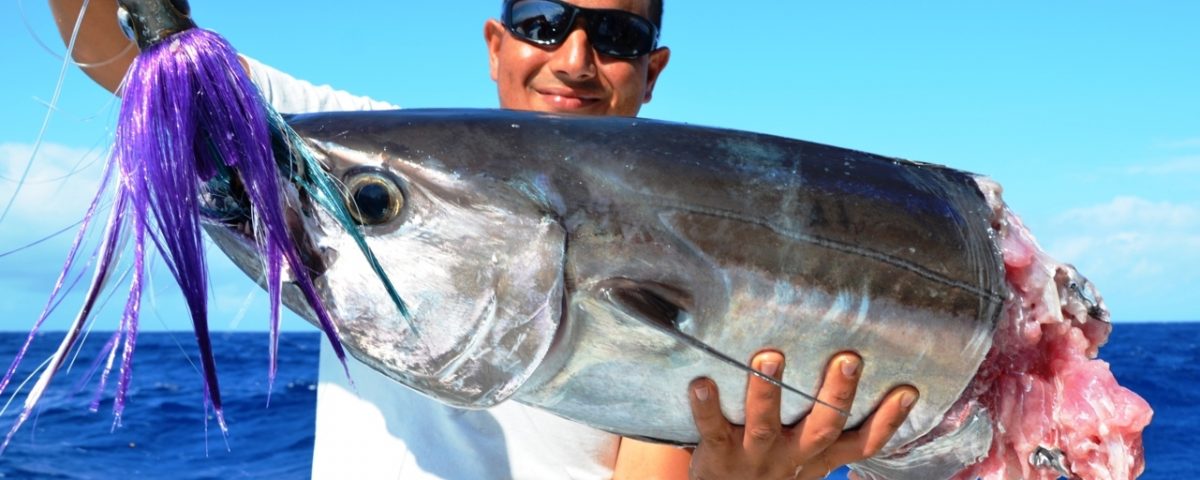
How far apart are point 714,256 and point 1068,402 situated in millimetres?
1025

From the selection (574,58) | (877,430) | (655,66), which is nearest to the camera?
(877,430)

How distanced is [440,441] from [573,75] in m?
1.25

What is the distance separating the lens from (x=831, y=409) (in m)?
2.10

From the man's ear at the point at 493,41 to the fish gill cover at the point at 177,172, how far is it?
1936 mm

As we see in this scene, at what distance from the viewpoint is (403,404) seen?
2.90 metres

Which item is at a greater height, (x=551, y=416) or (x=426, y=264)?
(x=426, y=264)

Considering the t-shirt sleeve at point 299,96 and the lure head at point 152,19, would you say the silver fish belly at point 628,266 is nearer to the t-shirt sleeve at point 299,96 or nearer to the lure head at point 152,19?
the lure head at point 152,19

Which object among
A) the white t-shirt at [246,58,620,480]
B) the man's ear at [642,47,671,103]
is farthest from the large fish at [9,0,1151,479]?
the man's ear at [642,47,671,103]

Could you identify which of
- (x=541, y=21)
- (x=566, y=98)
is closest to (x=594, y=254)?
(x=566, y=98)

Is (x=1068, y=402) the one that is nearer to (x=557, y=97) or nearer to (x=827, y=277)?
(x=827, y=277)

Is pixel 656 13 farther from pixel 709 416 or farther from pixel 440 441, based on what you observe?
pixel 709 416

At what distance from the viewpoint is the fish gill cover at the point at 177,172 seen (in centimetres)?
153

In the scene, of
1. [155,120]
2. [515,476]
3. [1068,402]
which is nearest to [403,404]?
[515,476]

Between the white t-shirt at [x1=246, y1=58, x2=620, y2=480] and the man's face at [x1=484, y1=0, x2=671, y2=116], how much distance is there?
3.33 ft
